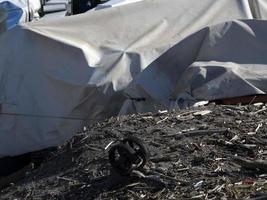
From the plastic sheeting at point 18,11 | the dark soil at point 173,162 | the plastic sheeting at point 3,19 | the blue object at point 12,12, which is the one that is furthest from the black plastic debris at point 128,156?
the blue object at point 12,12

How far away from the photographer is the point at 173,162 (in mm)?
4543

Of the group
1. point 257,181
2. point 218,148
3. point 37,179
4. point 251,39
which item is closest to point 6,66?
point 251,39

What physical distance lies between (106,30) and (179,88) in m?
1.74

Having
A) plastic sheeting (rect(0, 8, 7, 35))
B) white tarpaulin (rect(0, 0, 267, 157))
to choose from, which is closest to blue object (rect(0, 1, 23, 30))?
plastic sheeting (rect(0, 8, 7, 35))

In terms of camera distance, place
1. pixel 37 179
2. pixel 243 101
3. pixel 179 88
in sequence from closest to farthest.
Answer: pixel 37 179 < pixel 243 101 < pixel 179 88

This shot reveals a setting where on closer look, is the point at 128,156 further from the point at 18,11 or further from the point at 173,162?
the point at 18,11

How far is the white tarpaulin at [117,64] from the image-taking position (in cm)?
747

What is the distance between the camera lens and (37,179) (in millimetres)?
5078

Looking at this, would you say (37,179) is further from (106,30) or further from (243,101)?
(106,30)

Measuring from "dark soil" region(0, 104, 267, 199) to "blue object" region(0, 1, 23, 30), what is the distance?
19.4 feet

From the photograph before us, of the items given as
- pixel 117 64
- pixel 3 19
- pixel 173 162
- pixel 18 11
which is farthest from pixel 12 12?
pixel 173 162

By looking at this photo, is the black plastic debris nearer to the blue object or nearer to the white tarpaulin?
the white tarpaulin

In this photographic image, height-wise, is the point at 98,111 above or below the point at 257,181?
below

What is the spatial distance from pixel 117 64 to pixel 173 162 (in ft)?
12.1
